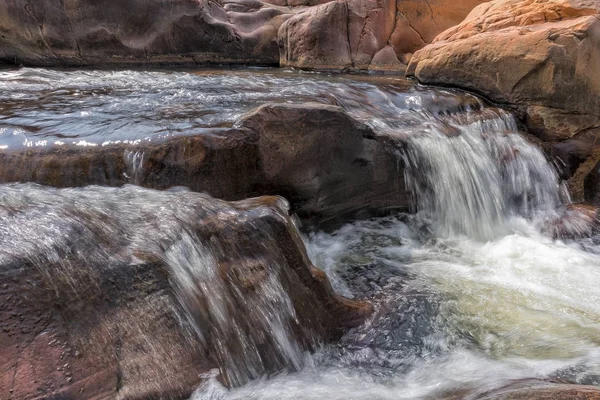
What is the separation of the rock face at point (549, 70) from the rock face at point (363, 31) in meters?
3.71

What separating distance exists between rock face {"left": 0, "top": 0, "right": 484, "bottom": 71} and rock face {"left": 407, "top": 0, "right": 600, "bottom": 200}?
3.87 metres

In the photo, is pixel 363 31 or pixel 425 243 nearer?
pixel 425 243

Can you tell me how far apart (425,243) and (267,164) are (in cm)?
167

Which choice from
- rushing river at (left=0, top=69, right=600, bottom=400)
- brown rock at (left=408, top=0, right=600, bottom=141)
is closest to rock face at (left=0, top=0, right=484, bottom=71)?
rushing river at (left=0, top=69, right=600, bottom=400)

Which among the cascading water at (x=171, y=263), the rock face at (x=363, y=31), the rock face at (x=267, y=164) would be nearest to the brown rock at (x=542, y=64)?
the rock face at (x=267, y=164)

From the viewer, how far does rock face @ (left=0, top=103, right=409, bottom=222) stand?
3.91 meters

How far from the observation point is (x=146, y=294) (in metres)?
2.62

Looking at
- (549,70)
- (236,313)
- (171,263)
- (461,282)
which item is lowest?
(461,282)

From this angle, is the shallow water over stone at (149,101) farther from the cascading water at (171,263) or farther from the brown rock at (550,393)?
the brown rock at (550,393)

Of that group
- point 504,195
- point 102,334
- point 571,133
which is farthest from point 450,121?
point 102,334

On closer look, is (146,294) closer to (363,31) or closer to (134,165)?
(134,165)

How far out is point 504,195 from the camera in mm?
5656

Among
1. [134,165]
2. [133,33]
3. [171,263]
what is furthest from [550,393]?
[133,33]

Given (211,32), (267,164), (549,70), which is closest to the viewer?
(267,164)
